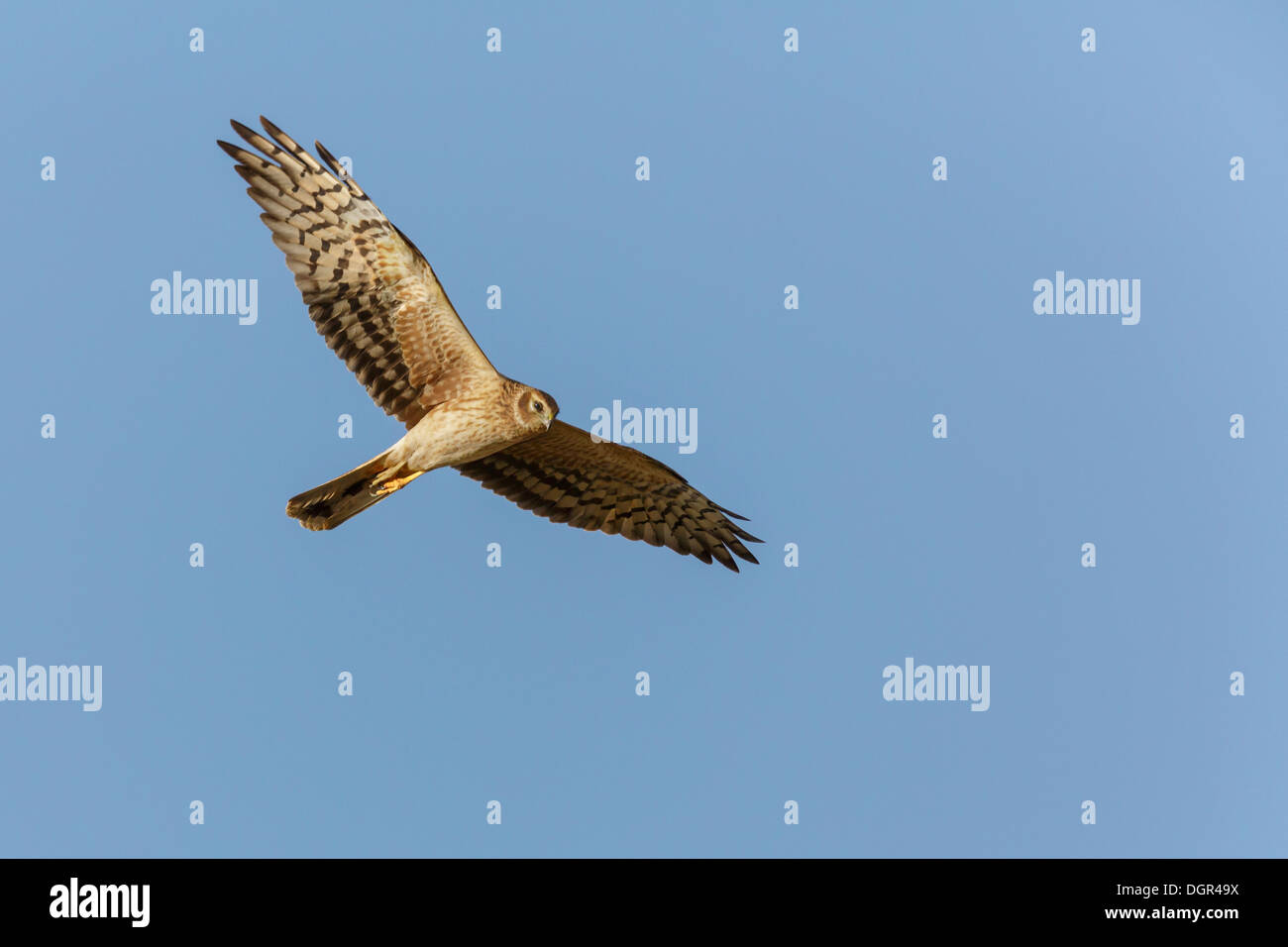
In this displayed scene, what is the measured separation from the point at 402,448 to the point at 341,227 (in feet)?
5.91

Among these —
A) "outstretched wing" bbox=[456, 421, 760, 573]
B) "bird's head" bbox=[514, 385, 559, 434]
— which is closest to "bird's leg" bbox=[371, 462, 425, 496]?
"bird's head" bbox=[514, 385, 559, 434]

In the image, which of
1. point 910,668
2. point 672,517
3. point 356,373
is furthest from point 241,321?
point 910,668

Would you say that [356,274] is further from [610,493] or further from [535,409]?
[610,493]

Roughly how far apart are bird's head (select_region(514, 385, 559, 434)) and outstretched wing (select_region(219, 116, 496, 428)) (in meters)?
0.41

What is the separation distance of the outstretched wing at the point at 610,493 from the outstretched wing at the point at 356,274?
4.56 feet

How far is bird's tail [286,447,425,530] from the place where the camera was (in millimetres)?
11984

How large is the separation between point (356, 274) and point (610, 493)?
321 centimetres

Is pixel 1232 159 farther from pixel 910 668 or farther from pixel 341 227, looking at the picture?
pixel 341 227

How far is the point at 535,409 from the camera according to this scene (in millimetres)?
12000

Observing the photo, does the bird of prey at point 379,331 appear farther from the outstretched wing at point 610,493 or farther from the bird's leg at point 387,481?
the outstretched wing at point 610,493

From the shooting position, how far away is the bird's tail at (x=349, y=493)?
11984 millimetres

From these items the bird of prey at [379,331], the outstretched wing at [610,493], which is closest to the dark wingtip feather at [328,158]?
the bird of prey at [379,331]
